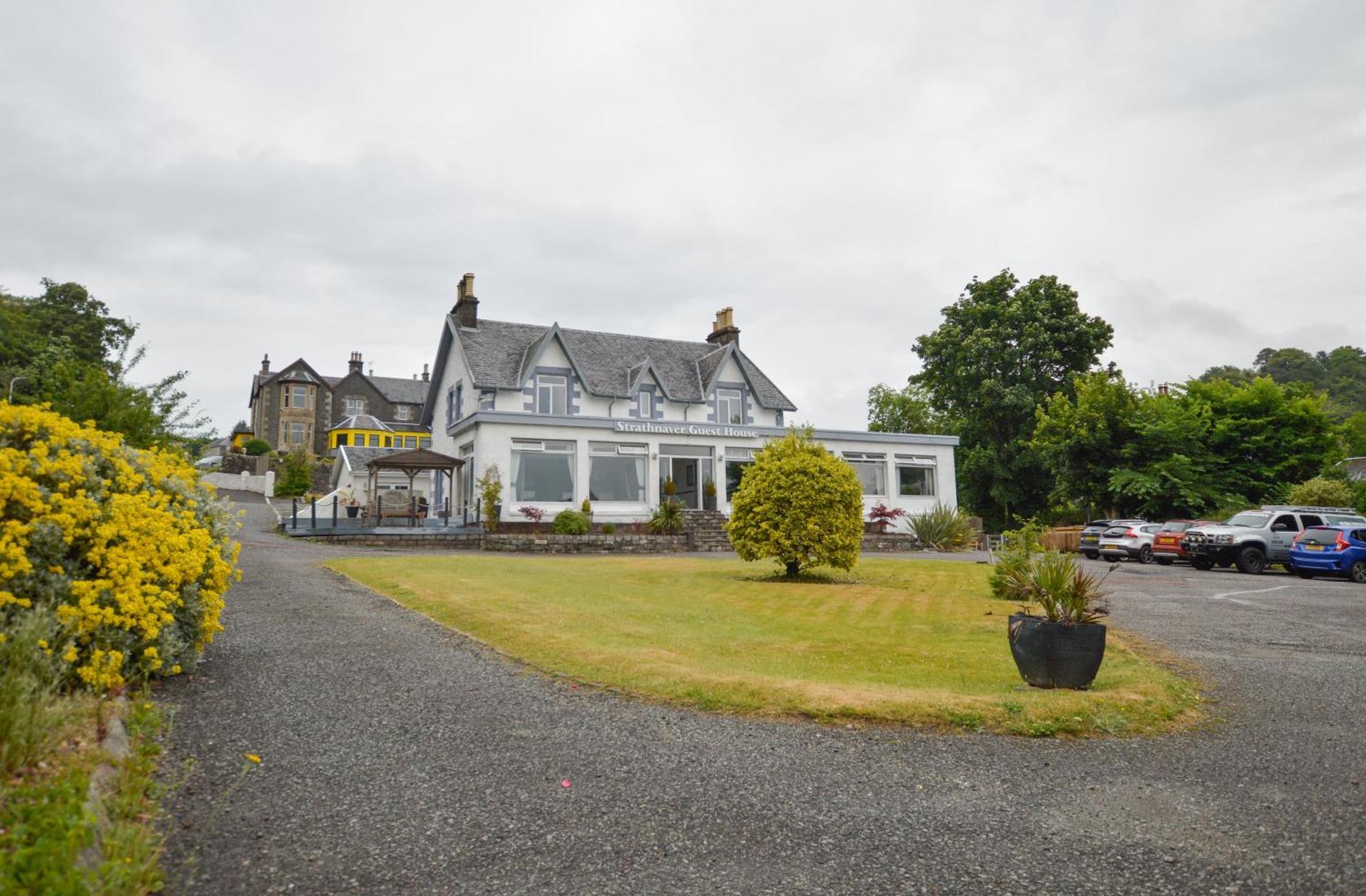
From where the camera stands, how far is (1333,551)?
21.1m

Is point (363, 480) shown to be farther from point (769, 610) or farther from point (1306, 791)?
point (1306, 791)

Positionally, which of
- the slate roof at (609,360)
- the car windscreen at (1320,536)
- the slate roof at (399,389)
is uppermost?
the slate roof at (399,389)

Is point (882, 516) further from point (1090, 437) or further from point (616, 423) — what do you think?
point (616, 423)

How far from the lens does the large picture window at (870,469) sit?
35719 millimetres

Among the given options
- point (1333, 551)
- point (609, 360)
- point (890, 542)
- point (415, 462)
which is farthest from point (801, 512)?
point (609, 360)

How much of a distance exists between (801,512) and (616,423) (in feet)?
48.6

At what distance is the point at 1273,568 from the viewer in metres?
26.1

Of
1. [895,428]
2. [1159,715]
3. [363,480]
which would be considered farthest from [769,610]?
[895,428]

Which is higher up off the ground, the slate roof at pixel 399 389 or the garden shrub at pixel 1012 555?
the slate roof at pixel 399 389

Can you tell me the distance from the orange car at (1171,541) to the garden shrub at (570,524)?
18068mm

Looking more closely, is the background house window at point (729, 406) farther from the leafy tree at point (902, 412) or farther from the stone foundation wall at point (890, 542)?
the leafy tree at point (902, 412)

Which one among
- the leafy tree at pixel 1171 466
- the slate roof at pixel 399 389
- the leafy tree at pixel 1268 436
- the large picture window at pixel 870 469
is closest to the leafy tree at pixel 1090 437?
the leafy tree at pixel 1171 466

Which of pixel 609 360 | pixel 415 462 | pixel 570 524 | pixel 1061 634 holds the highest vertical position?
pixel 609 360

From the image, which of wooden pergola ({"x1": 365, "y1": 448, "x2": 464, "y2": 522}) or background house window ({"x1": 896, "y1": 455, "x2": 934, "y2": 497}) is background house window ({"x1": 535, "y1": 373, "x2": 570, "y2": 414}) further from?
background house window ({"x1": 896, "y1": 455, "x2": 934, "y2": 497})
